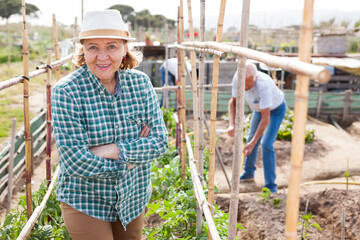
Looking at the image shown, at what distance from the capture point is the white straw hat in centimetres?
175

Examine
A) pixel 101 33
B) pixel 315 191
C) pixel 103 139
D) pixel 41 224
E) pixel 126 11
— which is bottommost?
pixel 315 191

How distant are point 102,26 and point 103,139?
0.54 meters

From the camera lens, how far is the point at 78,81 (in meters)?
1.76

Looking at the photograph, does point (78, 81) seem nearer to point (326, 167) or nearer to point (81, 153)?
point (81, 153)

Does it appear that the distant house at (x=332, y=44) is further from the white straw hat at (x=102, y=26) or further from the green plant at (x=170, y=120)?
the white straw hat at (x=102, y=26)

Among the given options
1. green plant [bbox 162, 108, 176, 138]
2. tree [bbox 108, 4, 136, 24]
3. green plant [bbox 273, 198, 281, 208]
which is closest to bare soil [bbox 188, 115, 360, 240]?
green plant [bbox 273, 198, 281, 208]

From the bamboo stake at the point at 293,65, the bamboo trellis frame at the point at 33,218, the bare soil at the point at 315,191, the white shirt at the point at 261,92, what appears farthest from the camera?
the white shirt at the point at 261,92

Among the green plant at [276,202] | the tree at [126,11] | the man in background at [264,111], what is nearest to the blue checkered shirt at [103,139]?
the man in background at [264,111]

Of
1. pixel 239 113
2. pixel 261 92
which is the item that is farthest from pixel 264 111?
pixel 239 113

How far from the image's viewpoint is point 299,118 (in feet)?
3.17

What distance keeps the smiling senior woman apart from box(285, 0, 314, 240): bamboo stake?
Answer: 3.08 feet

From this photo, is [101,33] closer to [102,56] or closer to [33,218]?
[102,56]

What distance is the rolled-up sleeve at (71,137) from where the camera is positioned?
168 centimetres

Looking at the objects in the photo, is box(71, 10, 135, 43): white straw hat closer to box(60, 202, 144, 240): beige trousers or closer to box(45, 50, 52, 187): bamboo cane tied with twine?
box(60, 202, 144, 240): beige trousers
